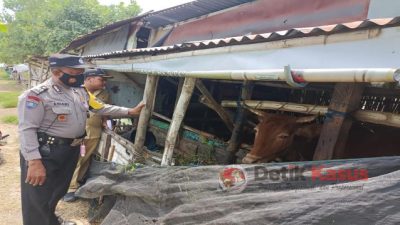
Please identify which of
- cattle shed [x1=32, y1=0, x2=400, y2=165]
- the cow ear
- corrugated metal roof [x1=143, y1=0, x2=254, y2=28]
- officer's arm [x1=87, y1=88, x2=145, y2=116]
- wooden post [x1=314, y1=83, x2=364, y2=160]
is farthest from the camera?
corrugated metal roof [x1=143, y1=0, x2=254, y2=28]

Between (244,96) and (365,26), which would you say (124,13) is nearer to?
(244,96)

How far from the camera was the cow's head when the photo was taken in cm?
327

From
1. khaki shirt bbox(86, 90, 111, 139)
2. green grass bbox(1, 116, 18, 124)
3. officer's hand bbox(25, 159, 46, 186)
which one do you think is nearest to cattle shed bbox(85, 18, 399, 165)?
officer's hand bbox(25, 159, 46, 186)

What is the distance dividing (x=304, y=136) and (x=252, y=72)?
1.41 meters

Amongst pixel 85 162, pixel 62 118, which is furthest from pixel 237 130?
pixel 85 162

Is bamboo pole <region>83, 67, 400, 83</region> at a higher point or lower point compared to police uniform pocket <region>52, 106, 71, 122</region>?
higher

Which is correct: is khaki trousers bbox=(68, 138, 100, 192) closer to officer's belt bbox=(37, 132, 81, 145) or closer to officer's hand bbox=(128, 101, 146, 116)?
officer's hand bbox=(128, 101, 146, 116)

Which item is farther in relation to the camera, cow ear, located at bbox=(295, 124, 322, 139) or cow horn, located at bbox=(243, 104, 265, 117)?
cow horn, located at bbox=(243, 104, 265, 117)

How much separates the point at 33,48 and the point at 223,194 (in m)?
26.1

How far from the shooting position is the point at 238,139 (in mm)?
3783

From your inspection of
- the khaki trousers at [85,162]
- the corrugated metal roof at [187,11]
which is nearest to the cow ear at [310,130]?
the khaki trousers at [85,162]

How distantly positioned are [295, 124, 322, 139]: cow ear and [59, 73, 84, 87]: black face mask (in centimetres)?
243

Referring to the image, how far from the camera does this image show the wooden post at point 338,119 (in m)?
2.49

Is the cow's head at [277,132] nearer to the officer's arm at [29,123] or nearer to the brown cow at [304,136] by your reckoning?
the brown cow at [304,136]
